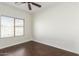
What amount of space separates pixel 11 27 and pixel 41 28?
193 cm

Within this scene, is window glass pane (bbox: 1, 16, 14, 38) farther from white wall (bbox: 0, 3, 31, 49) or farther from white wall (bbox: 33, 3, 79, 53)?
white wall (bbox: 33, 3, 79, 53)

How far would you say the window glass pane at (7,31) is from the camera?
379cm

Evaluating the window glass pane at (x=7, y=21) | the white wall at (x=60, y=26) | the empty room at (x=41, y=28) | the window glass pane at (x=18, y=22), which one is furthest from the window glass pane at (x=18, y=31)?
the white wall at (x=60, y=26)

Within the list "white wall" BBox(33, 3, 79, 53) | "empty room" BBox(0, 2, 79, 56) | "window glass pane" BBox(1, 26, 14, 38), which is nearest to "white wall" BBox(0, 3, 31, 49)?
"empty room" BBox(0, 2, 79, 56)

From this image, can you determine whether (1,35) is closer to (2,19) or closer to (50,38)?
(2,19)

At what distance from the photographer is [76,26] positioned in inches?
119

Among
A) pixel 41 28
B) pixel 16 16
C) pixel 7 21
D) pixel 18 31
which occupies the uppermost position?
pixel 16 16

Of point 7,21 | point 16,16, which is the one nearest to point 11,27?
point 7,21

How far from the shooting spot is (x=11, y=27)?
4293 mm

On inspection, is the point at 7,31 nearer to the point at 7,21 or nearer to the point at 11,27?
the point at 11,27

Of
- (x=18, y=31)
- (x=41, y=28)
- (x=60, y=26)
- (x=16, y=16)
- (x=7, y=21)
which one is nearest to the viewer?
(x=60, y=26)

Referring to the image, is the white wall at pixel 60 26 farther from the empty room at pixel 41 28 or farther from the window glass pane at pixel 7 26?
the window glass pane at pixel 7 26

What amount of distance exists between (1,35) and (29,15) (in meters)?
2.69

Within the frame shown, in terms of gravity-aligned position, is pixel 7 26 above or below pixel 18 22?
below
